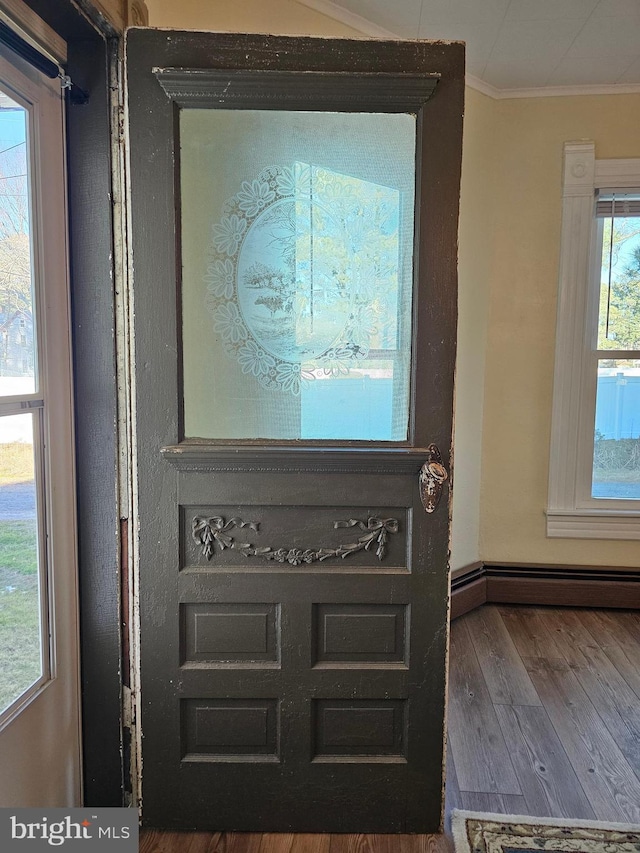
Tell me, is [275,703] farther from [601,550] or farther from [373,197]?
[601,550]

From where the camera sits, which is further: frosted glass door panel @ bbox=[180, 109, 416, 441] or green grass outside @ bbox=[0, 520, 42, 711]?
frosted glass door panel @ bbox=[180, 109, 416, 441]

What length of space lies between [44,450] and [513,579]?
2.65 metres

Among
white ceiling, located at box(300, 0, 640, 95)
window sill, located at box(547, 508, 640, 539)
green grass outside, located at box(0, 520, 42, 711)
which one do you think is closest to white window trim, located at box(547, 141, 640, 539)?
window sill, located at box(547, 508, 640, 539)

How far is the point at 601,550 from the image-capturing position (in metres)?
3.29

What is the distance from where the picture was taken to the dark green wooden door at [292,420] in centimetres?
150

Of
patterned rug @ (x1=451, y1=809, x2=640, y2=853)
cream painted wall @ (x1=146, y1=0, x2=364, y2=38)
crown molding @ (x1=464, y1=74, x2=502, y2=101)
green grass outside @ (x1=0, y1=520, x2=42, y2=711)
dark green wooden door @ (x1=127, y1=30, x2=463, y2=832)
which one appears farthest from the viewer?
crown molding @ (x1=464, y1=74, x2=502, y2=101)

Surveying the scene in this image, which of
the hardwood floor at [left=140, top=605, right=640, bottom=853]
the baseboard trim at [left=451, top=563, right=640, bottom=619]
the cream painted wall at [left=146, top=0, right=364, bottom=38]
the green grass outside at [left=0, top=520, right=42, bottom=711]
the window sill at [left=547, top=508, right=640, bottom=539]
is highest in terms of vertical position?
the cream painted wall at [left=146, top=0, right=364, bottom=38]

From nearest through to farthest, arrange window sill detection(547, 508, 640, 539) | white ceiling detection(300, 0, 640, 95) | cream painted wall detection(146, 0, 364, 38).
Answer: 1. cream painted wall detection(146, 0, 364, 38)
2. white ceiling detection(300, 0, 640, 95)
3. window sill detection(547, 508, 640, 539)

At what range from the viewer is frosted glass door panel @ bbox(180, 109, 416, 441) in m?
1.53

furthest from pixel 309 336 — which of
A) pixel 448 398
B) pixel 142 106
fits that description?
pixel 142 106

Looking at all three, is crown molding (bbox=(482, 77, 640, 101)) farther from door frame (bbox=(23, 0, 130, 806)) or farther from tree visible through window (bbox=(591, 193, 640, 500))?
door frame (bbox=(23, 0, 130, 806))

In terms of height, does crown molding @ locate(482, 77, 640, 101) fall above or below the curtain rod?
above

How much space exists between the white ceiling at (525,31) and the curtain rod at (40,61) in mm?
1312

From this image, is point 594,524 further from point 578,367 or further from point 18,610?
point 18,610
